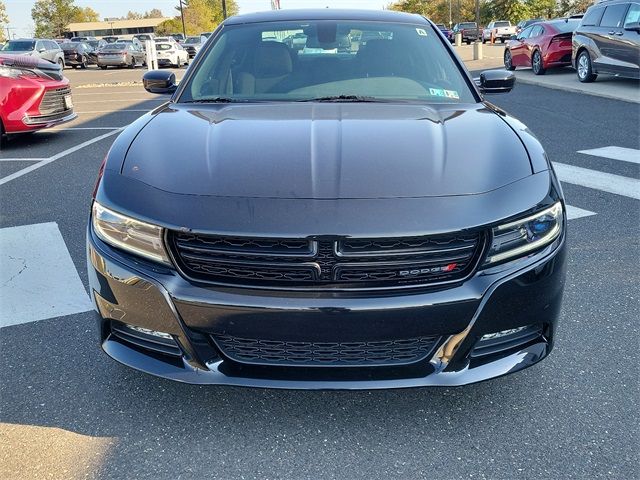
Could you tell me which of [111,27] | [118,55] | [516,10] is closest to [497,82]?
[118,55]

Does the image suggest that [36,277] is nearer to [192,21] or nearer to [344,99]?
[344,99]

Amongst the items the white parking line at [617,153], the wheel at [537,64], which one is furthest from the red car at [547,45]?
the white parking line at [617,153]

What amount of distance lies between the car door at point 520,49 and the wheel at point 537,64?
2.08 ft

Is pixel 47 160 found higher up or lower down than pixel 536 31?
lower down

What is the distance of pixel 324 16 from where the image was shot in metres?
3.96

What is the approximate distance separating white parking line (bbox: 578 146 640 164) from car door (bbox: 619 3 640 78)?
5714 millimetres

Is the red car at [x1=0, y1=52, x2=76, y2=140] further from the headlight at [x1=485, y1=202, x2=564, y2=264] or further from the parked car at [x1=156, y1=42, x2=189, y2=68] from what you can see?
the parked car at [x1=156, y1=42, x2=189, y2=68]

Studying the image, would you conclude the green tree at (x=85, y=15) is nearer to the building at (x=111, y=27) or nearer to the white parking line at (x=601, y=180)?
the building at (x=111, y=27)

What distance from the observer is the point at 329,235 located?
81.4 inches

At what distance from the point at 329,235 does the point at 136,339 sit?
87 centimetres

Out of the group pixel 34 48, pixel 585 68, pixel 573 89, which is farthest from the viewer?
pixel 34 48

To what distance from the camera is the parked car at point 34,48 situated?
26.4m

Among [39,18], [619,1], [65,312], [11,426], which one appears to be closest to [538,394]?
[11,426]

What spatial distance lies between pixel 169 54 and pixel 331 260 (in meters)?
30.6
